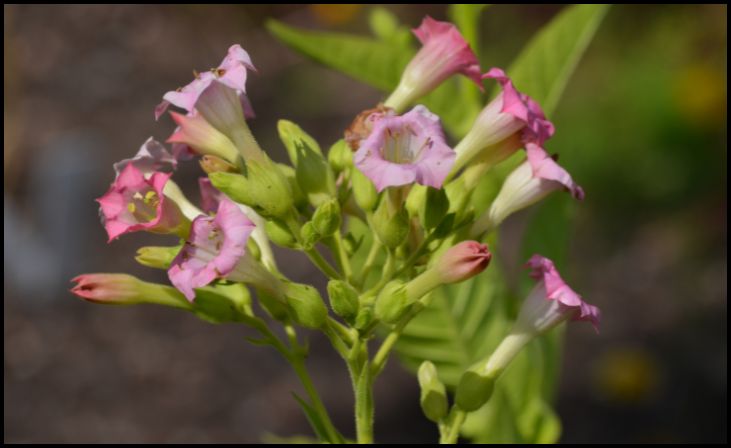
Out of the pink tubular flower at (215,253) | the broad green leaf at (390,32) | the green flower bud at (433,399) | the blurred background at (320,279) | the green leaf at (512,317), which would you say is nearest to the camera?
the pink tubular flower at (215,253)

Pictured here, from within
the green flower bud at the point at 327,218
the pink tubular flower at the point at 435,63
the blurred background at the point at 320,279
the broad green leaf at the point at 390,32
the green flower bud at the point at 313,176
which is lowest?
the blurred background at the point at 320,279

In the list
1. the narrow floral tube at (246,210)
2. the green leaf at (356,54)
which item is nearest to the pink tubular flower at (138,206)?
the narrow floral tube at (246,210)

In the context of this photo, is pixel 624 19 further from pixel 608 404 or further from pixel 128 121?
pixel 128 121

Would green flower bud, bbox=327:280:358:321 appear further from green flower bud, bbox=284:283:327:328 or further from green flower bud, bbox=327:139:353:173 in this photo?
green flower bud, bbox=327:139:353:173

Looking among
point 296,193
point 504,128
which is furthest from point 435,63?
point 296,193

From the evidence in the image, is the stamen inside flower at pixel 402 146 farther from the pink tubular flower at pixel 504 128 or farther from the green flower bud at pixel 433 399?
the green flower bud at pixel 433 399

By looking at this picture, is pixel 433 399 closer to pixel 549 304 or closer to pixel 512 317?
pixel 549 304
